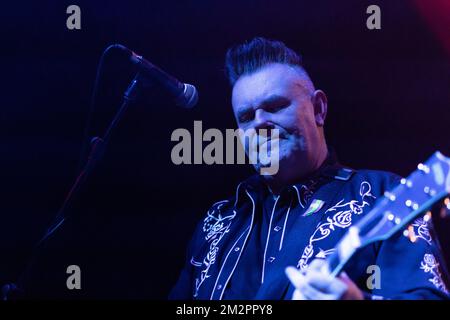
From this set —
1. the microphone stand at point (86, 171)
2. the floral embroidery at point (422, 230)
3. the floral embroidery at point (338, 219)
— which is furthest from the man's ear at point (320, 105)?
the microphone stand at point (86, 171)

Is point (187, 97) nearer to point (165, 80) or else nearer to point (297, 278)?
point (165, 80)

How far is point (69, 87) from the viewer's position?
2.28 m

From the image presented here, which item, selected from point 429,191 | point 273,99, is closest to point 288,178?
point 273,99

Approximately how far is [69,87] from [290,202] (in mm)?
977

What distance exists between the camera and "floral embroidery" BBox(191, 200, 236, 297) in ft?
6.70

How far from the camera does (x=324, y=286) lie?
Answer: 55.0 inches

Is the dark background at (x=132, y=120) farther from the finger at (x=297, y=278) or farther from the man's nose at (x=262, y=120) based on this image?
the finger at (x=297, y=278)

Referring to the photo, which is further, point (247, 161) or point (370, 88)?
point (247, 161)

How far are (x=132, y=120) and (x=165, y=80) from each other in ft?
1.76

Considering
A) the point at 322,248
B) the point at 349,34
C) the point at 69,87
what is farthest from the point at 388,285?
the point at 69,87

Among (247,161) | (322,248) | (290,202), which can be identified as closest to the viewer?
(322,248)

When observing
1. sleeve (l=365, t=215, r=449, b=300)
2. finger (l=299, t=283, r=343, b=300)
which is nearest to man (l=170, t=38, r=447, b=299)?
sleeve (l=365, t=215, r=449, b=300)

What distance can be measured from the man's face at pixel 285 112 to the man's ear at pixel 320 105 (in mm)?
18

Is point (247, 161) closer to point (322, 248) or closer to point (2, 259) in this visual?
point (322, 248)
